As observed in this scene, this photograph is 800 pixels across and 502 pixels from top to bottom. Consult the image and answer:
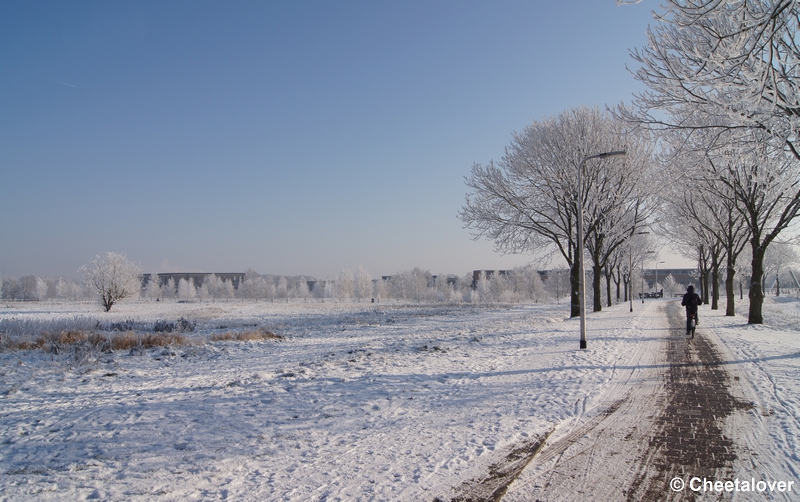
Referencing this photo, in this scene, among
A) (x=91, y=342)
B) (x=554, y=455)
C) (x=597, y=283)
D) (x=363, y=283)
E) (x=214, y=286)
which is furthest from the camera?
(x=214, y=286)

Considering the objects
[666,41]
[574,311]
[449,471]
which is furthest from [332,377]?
[574,311]

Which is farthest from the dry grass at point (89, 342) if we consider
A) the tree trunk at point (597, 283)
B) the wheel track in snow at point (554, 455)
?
the tree trunk at point (597, 283)

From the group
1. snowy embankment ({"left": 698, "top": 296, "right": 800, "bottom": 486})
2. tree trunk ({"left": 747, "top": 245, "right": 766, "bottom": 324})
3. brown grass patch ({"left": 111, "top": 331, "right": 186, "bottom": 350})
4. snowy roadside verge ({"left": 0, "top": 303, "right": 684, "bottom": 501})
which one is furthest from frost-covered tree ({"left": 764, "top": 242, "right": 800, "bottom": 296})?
brown grass patch ({"left": 111, "top": 331, "right": 186, "bottom": 350})

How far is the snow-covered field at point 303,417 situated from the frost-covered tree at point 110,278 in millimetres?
45433

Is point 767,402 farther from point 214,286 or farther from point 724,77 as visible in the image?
point 214,286

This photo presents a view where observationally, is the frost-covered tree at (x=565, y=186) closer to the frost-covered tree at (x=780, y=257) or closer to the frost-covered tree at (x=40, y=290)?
the frost-covered tree at (x=780, y=257)

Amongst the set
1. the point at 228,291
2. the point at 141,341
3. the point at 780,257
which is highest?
the point at 780,257

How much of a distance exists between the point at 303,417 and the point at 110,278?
5512cm

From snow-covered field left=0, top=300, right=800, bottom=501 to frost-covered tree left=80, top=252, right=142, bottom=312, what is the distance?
45433 millimetres

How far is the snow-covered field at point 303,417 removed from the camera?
14.2 feet

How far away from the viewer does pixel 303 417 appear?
6.34 meters

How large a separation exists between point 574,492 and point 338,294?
10878cm

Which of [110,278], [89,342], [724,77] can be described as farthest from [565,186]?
[110,278]

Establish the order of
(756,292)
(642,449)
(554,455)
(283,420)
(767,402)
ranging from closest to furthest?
1. (554,455)
2. (642,449)
3. (283,420)
4. (767,402)
5. (756,292)
